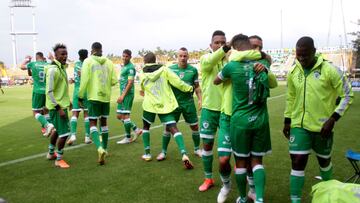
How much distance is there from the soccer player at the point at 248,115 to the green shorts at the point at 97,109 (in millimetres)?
3704

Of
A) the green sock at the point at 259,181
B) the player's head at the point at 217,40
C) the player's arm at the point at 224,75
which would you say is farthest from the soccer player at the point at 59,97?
the green sock at the point at 259,181

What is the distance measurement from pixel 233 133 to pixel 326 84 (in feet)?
4.02

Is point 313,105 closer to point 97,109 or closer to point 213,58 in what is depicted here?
point 213,58

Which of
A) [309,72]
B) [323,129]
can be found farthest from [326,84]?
[323,129]

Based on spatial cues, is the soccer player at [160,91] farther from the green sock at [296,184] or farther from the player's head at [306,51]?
the player's head at [306,51]

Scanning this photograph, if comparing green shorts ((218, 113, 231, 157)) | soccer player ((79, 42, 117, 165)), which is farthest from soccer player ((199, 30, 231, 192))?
soccer player ((79, 42, 117, 165))

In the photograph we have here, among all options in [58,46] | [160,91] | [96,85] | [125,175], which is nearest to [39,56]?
[58,46]

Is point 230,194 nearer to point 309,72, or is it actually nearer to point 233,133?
point 233,133

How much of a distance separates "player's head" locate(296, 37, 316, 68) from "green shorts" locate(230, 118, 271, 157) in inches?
34.5

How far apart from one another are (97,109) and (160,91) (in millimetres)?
1339

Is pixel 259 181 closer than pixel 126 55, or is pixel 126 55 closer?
pixel 259 181

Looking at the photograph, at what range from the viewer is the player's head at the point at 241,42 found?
4594 mm

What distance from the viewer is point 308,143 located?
4.64 meters

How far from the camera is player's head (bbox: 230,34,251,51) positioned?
459 centimetres
